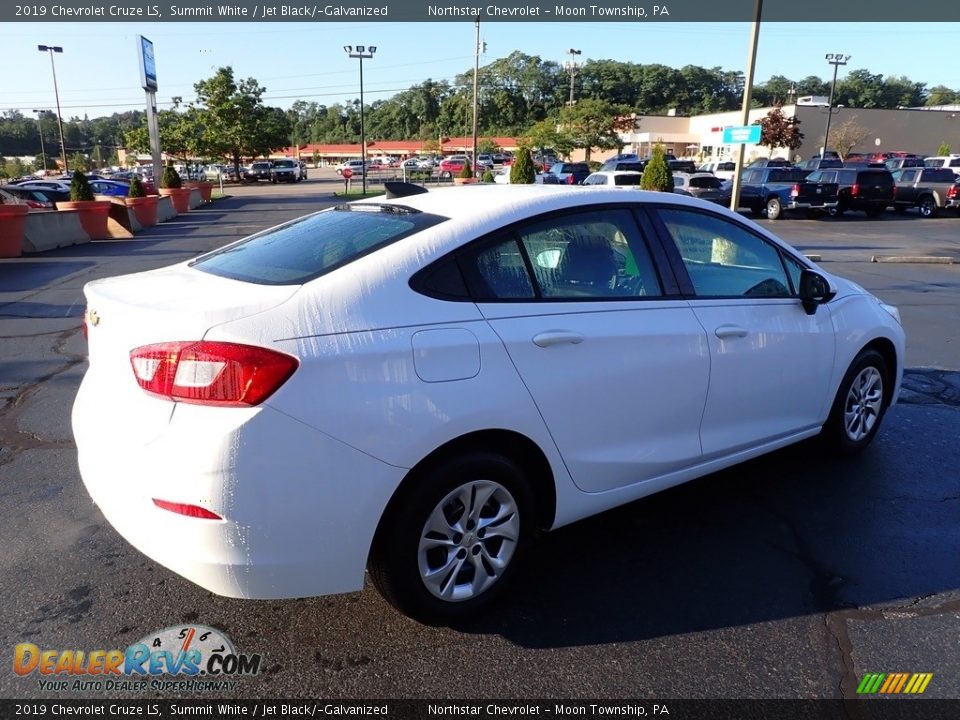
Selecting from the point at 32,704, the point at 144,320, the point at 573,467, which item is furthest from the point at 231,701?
the point at 573,467

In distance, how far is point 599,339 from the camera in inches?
117

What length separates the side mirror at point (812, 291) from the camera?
12.8 feet

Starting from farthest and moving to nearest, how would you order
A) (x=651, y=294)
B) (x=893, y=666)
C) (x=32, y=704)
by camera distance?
(x=651, y=294) → (x=893, y=666) → (x=32, y=704)

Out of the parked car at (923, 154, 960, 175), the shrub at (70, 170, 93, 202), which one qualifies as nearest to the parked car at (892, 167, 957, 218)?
the parked car at (923, 154, 960, 175)

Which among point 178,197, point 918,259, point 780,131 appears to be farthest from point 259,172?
point 918,259

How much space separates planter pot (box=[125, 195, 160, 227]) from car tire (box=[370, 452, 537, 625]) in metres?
20.7

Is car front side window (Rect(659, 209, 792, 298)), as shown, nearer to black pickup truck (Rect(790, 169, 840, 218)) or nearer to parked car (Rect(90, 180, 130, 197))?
black pickup truck (Rect(790, 169, 840, 218))

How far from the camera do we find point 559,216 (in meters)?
3.15

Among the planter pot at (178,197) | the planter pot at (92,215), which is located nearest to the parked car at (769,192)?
the planter pot at (92,215)

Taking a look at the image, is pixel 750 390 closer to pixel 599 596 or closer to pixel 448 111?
pixel 599 596

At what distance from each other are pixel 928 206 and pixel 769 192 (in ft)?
24.4

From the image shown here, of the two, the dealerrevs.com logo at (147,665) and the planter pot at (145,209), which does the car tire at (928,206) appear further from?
the dealerrevs.com logo at (147,665)

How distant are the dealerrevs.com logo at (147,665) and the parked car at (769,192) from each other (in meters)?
24.8

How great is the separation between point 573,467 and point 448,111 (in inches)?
5360
